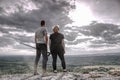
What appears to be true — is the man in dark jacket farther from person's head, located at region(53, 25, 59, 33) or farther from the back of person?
the back of person

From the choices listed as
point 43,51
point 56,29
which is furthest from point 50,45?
point 43,51

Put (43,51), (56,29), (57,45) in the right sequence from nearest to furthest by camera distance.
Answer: (43,51) → (56,29) → (57,45)

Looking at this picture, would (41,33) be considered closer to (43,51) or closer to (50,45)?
(43,51)

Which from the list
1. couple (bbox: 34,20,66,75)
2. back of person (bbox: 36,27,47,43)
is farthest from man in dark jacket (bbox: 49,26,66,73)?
back of person (bbox: 36,27,47,43)

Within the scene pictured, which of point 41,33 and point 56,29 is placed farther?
point 56,29

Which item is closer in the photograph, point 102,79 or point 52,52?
point 102,79

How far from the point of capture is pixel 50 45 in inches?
585

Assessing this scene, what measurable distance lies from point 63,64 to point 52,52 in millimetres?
978

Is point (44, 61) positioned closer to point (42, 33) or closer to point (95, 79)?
point (42, 33)

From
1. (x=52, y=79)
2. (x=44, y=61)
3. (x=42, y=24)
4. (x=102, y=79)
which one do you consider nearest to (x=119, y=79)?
(x=102, y=79)

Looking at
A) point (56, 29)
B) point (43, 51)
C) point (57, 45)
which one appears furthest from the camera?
point (57, 45)

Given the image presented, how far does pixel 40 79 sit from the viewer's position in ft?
38.2

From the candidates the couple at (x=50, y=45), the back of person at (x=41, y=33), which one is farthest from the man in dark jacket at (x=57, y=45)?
the back of person at (x=41, y=33)

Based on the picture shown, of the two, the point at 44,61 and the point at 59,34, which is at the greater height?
the point at 59,34
